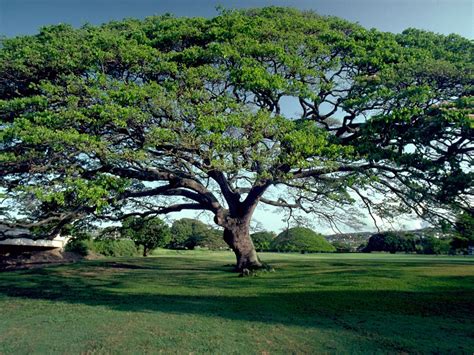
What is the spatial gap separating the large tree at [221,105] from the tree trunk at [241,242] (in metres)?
3.59

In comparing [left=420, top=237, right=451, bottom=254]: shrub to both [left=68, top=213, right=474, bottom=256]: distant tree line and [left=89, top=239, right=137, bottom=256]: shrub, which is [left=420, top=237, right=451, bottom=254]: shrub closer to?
[left=68, top=213, right=474, bottom=256]: distant tree line

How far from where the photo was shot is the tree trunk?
1744 cm

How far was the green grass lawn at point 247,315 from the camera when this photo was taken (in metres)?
6.61

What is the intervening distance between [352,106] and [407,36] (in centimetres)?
436

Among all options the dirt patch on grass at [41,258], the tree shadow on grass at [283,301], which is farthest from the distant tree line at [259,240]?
the tree shadow on grass at [283,301]

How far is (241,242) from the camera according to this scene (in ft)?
57.7

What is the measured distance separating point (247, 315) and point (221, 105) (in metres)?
6.71

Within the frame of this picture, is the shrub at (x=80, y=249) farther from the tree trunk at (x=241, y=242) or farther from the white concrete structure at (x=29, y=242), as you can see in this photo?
the tree trunk at (x=241, y=242)

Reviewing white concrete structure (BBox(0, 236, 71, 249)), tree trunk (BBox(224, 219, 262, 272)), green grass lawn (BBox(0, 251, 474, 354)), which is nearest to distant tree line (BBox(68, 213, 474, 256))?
white concrete structure (BBox(0, 236, 71, 249))

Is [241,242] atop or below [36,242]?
below

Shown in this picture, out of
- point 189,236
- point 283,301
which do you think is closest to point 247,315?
point 283,301

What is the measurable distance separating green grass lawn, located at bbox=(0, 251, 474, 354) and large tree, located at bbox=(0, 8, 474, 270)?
302 centimetres

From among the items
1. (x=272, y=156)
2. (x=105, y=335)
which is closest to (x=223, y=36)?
(x=272, y=156)

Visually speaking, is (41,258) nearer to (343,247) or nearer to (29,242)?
(29,242)
